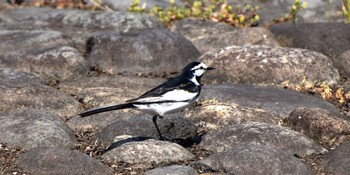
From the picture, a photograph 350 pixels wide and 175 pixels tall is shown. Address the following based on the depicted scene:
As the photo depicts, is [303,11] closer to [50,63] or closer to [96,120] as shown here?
[50,63]

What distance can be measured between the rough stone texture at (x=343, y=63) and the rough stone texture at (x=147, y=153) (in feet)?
14.9

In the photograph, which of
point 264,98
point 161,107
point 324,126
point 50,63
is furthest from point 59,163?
point 50,63

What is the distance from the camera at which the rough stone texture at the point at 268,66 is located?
11953mm

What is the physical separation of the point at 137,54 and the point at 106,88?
1.57 m

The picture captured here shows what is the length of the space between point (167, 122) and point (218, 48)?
431 cm

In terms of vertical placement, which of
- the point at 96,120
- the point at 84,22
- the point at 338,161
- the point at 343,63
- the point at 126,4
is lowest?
the point at 126,4

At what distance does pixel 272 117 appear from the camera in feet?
32.7

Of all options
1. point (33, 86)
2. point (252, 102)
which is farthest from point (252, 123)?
point (33, 86)

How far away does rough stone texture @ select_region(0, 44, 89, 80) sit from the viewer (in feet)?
39.6

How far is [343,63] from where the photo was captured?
12.6 meters

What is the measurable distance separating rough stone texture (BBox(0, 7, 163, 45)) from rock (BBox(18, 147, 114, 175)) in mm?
6073

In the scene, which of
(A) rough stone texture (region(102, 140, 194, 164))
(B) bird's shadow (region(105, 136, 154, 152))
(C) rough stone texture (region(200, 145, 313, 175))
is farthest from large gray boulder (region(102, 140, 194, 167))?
(C) rough stone texture (region(200, 145, 313, 175))

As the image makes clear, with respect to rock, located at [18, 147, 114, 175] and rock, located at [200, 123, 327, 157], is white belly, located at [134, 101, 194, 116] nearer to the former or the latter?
rock, located at [200, 123, 327, 157]

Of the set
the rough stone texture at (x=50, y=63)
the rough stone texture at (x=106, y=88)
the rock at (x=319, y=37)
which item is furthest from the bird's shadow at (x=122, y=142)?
the rock at (x=319, y=37)
